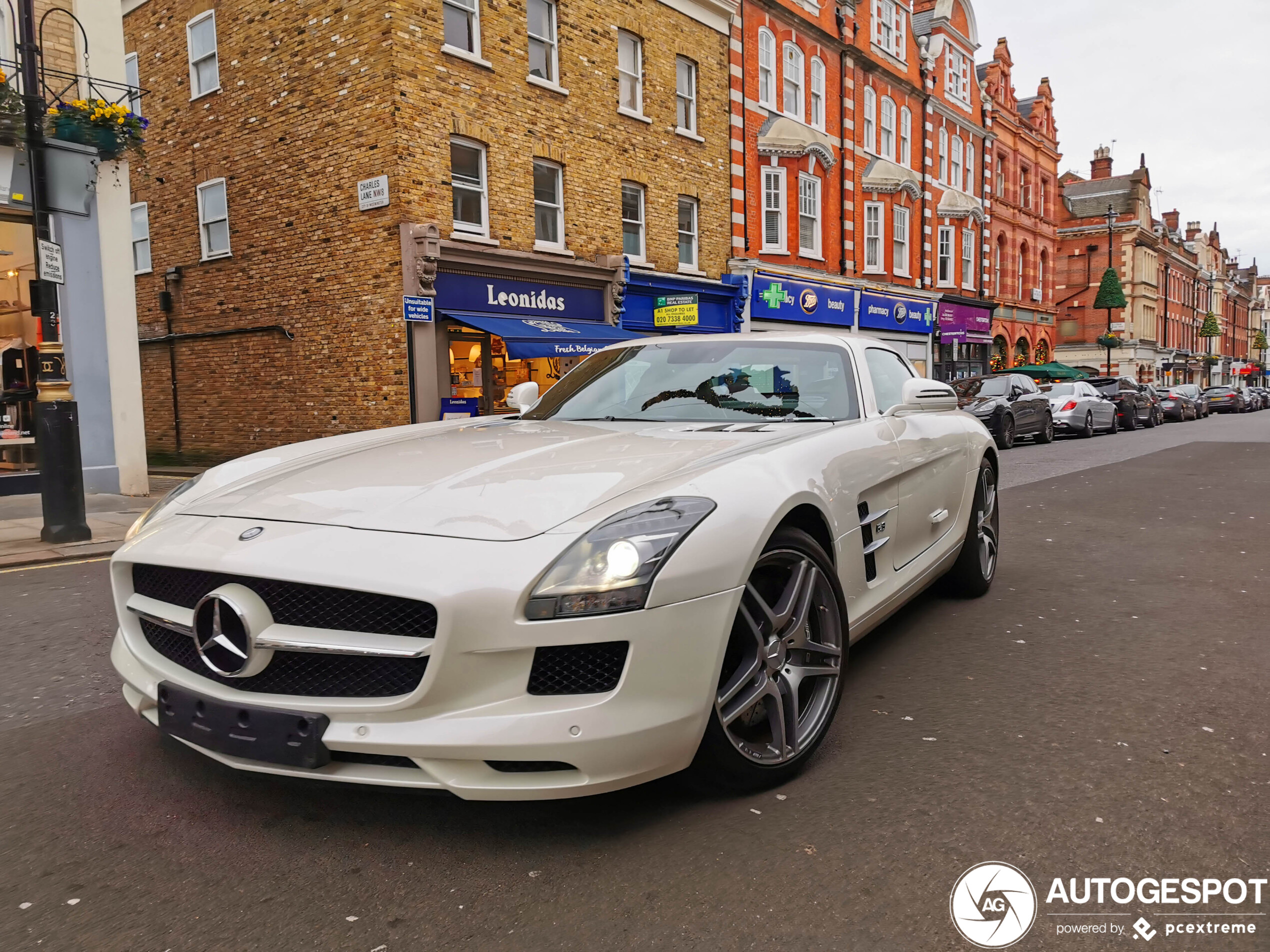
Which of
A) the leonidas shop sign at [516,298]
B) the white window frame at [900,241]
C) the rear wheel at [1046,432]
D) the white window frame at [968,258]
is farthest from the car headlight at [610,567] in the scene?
the white window frame at [968,258]

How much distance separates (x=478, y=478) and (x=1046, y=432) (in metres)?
19.8

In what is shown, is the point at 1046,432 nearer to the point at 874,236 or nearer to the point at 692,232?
the point at 692,232

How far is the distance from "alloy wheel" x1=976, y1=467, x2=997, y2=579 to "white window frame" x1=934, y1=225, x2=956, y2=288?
1106 inches

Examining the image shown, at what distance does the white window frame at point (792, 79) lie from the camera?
2364cm

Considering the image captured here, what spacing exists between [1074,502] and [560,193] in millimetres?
11196

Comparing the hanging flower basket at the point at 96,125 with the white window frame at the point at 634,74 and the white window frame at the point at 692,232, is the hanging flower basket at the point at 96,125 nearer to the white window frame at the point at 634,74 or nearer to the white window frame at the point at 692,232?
the white window frame at the point at 634,74

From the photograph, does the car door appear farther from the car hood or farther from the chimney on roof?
the chimney on roof

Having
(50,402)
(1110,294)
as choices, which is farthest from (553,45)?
(1110,294)

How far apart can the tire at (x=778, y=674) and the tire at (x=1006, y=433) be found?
16351 millimetres

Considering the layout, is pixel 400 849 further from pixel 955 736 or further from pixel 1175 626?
pixel 1175 626

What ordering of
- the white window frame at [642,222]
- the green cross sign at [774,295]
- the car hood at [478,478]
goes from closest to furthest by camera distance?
the car hood at [478,478] < the white window frame at [642,222] < the green cross sign at [774,295]

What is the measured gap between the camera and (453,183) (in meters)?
15.5

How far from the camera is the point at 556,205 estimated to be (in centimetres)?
1736

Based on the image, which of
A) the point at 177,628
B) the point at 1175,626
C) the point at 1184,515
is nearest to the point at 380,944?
the point at 177,628
